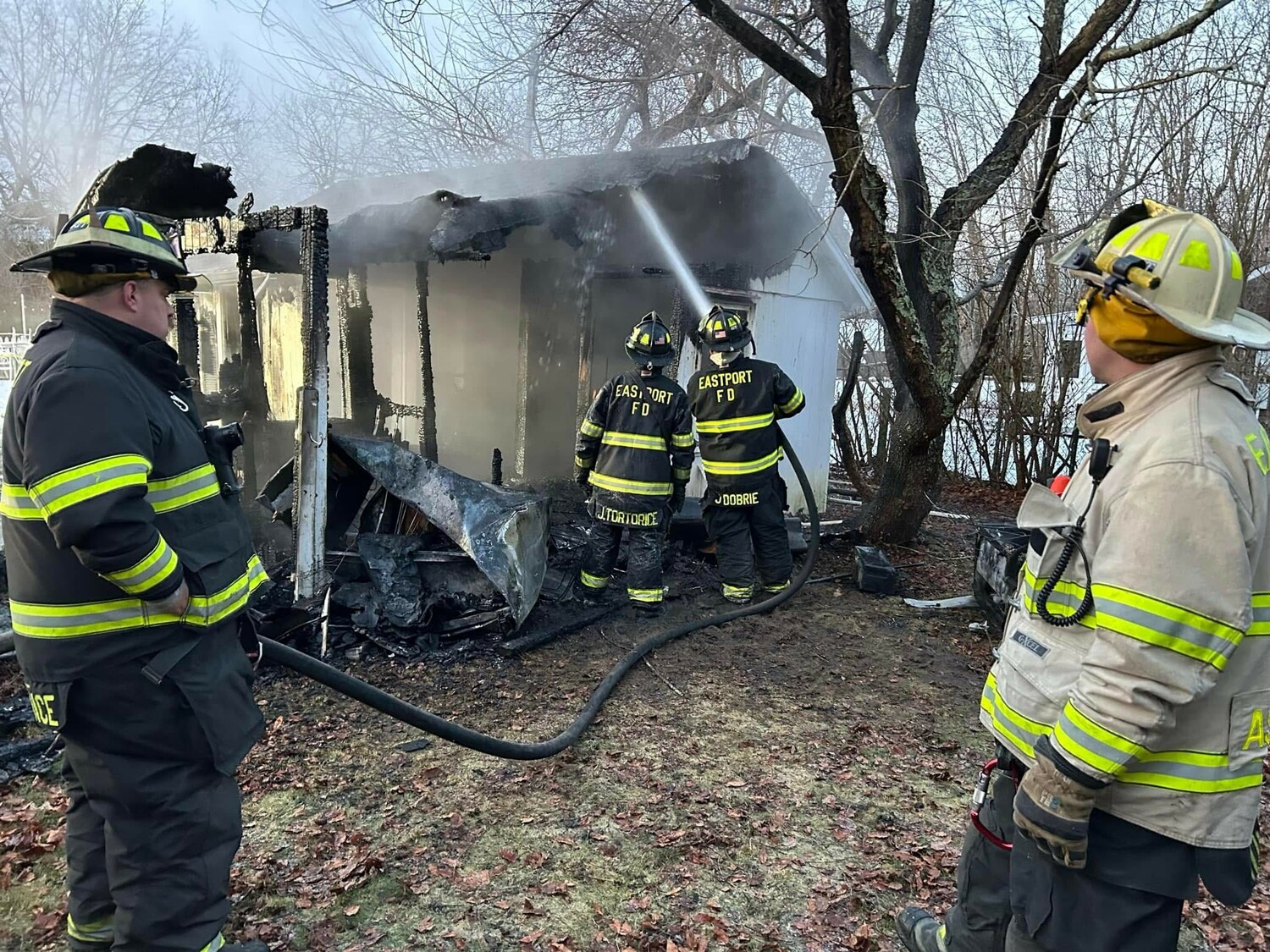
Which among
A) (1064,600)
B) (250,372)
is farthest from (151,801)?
(250,372)

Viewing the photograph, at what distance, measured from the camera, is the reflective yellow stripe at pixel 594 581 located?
6176mm

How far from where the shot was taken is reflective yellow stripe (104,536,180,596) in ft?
6.29

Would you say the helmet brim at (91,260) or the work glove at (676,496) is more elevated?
the helmet brim at (91,260)

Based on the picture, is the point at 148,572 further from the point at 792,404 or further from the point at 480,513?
the point at 792,404

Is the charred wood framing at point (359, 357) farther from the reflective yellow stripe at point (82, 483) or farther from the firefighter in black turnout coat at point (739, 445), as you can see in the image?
the reflective yellow stripe at point (82, 483)

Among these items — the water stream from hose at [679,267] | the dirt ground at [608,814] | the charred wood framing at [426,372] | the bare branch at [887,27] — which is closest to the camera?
the dirt ground at [608,814]

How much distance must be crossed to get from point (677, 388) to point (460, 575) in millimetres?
2371

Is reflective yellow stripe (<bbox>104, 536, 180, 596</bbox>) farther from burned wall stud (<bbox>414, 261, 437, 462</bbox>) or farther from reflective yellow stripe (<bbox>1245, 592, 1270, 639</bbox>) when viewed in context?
burned wall stud (<bbox>414, 261, 437, 462</bbox>)

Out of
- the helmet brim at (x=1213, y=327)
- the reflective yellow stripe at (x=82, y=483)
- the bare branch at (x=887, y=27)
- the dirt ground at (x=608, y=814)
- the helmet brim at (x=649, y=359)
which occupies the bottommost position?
the dirt ground at (x=608, y=814)

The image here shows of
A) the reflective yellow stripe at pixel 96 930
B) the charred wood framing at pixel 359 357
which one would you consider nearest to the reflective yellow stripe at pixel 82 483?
the reflective yellow stripe at pixel 96 930

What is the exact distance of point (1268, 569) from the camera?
1.55 metres

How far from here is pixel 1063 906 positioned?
1.70m

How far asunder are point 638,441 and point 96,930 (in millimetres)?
4526

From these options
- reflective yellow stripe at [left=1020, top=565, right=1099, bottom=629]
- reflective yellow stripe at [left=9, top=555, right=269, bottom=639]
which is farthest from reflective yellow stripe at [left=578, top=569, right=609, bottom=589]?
reflective yellow stripe at [left=1020, top=565, right=1099, bottom=629]
